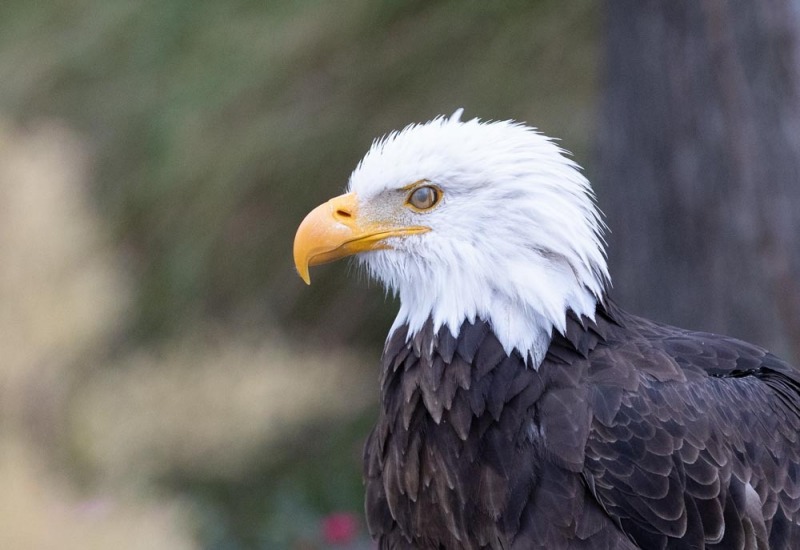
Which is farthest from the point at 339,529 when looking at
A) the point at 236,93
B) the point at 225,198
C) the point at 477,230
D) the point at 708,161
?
the point at 477,230

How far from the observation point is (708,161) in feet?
16.5

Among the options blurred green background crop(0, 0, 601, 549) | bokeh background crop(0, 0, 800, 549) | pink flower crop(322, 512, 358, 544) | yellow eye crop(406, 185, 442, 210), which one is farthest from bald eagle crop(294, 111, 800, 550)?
pink flower crop(322, 512, 358, 544)

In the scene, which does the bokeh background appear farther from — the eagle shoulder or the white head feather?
the eagle shoulder

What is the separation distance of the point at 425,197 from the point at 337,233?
0.84ft

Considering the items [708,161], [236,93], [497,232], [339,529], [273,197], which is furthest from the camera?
[273,197]

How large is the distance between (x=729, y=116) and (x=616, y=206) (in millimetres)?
767

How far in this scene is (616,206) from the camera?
550 cm

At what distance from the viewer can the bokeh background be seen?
4.55 meters

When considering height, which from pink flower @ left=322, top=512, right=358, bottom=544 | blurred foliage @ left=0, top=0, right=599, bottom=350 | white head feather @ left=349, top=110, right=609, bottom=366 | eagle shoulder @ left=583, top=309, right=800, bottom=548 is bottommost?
pink flower @ left=322, top=512, right=358, bottom=544

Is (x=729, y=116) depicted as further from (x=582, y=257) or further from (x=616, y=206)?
(x=582, y=257)

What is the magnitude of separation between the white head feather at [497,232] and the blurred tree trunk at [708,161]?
1.86m

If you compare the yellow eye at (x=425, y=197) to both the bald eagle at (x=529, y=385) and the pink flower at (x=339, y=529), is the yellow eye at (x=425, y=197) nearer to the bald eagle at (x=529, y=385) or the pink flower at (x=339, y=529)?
the bald eagle at (x=529, y=385)

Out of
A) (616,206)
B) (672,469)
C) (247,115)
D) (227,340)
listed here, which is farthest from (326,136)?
(672,469)

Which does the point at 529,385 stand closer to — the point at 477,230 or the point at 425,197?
the point at 477,230
